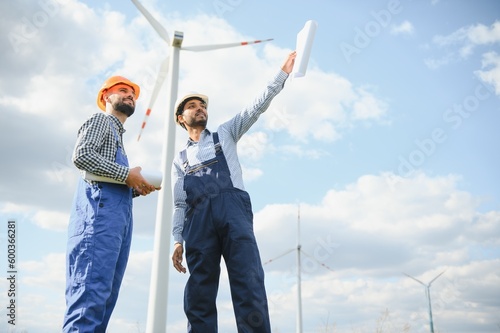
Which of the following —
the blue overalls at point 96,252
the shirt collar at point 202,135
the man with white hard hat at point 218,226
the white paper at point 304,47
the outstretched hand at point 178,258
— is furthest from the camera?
the shirt collar at point 202,135

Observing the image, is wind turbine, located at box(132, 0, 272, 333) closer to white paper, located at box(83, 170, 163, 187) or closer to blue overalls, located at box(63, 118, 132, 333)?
white paper, located at box(83, 170, 163, 187)

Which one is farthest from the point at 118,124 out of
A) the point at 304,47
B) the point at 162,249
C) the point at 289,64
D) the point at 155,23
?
the point at 155,23

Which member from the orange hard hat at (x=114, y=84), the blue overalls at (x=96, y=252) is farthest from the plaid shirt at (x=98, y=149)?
the orange hard hat at (x=114, y=84)

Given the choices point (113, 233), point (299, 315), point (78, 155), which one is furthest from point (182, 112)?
point (299, 315)

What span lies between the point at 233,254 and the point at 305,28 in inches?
80.7

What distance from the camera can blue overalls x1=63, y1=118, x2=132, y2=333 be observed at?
11.9ft

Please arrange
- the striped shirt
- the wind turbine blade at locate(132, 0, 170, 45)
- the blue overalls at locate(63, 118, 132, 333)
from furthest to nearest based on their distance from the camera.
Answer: the wind turbine blade at locate(132, 0, 170, 45), the striped shirt, the blue overalls at locate(63, 118, 132, 333)

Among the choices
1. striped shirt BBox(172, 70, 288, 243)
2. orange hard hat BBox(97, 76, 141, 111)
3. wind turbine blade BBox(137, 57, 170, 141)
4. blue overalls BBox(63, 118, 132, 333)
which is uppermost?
wind turbine blade BBox(137, 57, 170, 141)

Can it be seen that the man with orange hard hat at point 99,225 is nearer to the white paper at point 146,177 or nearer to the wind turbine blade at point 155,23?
the white paper at point 146,177

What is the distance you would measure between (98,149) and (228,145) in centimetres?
116

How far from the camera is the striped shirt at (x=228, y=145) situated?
4598mm

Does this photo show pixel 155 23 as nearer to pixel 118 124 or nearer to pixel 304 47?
pixel 118 124

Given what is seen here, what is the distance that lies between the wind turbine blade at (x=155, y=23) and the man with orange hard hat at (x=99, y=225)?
11.8 meters

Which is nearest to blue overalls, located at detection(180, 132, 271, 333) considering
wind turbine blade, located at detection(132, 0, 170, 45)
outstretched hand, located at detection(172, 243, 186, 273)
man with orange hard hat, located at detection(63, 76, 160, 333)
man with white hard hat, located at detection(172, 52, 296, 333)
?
man with white hard hat, located at detection(172, 52, 296, 333)
